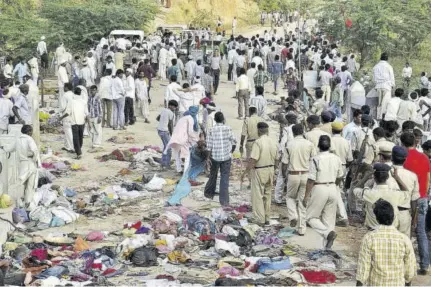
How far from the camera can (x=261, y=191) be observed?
417 inches

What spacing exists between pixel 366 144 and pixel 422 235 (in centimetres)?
245

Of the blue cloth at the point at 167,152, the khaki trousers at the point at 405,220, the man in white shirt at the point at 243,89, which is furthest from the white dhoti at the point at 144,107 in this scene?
the khaki trousers at the point at 405,220

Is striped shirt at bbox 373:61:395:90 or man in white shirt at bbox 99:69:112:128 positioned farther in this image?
man in white shirt at bbox 99:69:112:128

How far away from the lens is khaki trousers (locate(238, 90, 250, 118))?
63.1 feet

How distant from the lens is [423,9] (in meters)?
27.9

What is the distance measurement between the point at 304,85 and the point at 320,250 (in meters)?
12.5

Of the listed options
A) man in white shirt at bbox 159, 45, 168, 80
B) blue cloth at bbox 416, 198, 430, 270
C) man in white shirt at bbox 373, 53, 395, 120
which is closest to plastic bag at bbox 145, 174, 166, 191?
blue cloth at bbox 416, 198, 430, 270

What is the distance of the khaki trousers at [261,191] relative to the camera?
10.5 metres

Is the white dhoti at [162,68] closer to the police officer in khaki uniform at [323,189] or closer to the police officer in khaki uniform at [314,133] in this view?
the police officer in khaki uniform at [314,133]

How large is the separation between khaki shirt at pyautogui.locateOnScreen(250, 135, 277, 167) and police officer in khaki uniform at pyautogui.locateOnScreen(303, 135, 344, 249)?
128cm

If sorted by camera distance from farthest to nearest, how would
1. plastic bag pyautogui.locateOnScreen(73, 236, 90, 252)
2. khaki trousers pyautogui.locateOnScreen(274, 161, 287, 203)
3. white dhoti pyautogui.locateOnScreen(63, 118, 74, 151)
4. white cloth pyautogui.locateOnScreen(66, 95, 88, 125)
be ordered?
1. white dhoti pyautogui.locateOnScreen(63, 118, 74, 151)
2. white cloth pyautogui.locateOnScreen(66, 95, 88, 125)
3. khaki trousers pyautogui.locateOnScreen(274, 161, 287, 203)
4. plastic bag pyautogui.locateOnScreen(73, 236, 90, 252)

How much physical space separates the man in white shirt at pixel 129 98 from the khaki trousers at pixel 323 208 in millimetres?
10012

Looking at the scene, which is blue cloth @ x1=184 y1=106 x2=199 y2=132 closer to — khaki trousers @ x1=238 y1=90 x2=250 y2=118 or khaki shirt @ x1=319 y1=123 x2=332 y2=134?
khaki shirt @ x1=319 y1=123 x2=332 y2=134

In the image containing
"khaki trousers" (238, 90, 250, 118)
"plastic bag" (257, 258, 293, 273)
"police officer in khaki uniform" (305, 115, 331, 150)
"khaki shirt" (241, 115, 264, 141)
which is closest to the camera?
"plastic bag" (257, 258, 293, 273)
